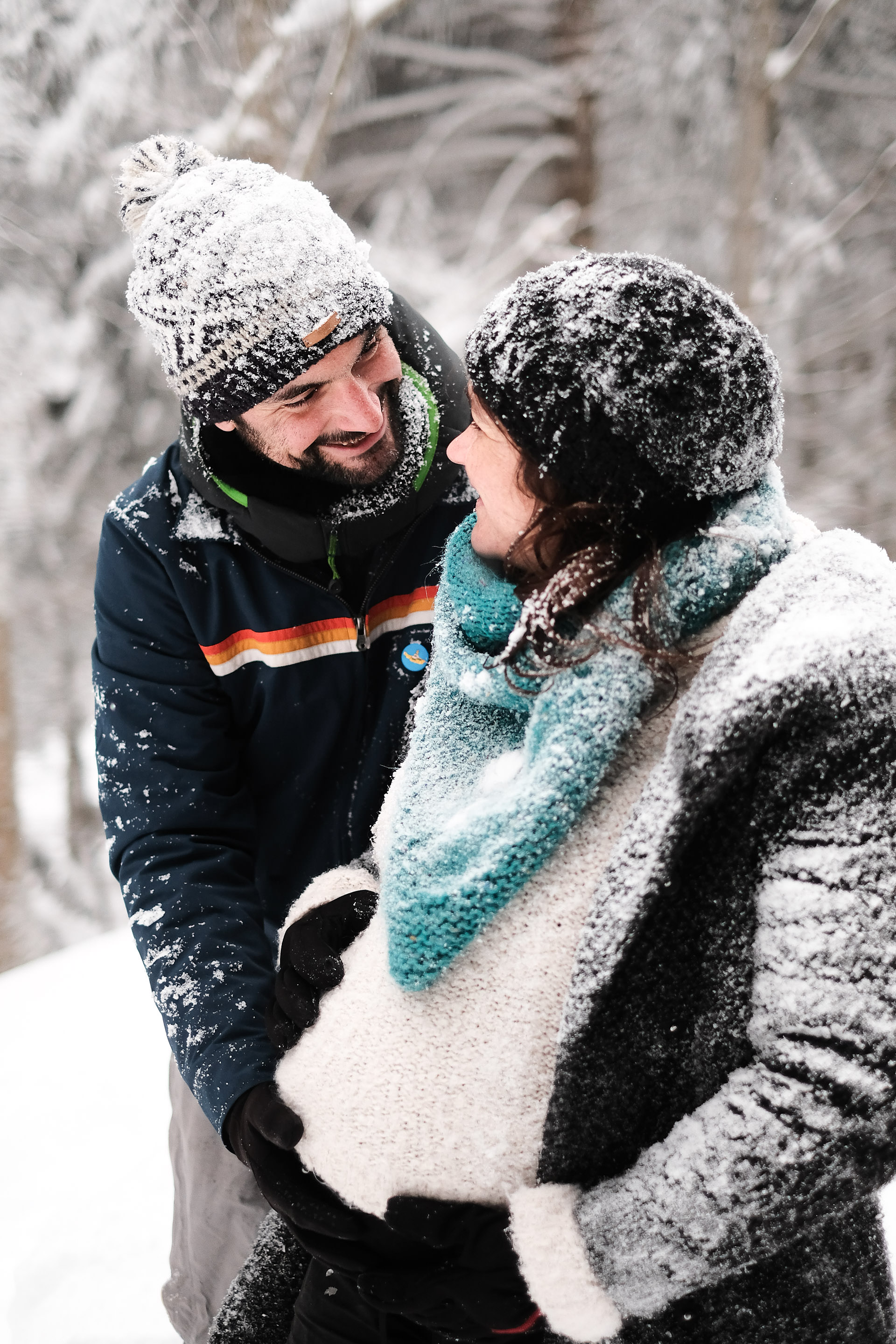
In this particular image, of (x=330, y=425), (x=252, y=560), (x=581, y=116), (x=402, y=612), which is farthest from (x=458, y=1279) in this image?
(x=581, y=116)

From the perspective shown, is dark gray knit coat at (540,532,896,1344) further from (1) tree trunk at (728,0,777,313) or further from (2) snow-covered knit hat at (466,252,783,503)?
(1) tree trunk at (728,0,777,313)

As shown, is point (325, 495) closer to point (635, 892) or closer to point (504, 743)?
point (504, 743)

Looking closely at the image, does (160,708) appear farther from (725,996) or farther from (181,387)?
(725,996)

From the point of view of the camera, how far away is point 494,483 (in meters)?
1.07

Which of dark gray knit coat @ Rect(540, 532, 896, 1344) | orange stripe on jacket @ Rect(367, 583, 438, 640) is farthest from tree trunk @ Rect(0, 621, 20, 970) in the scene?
dark gray knit coat @ Rect(540, 532, 896, 1344)

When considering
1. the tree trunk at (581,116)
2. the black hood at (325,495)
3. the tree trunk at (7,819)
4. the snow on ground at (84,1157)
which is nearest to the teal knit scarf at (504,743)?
the black hood at (325,495)

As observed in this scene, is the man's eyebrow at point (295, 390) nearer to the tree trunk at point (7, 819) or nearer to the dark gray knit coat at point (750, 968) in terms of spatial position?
the dark gray knit coat at point (750, 968)

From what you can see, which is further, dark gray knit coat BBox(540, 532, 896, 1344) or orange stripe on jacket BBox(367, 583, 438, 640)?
orange stripe on jacket BBox(367, 583, 438, 640)

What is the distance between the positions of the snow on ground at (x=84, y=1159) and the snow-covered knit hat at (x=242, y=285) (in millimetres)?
2173

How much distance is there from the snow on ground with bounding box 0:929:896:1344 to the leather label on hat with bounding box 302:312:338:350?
2.16 metres

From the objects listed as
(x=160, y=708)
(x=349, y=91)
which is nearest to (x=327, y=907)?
(x=160, y=708)

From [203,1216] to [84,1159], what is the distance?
991mm

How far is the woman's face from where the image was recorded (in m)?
1.04

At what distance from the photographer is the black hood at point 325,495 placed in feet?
5.28
